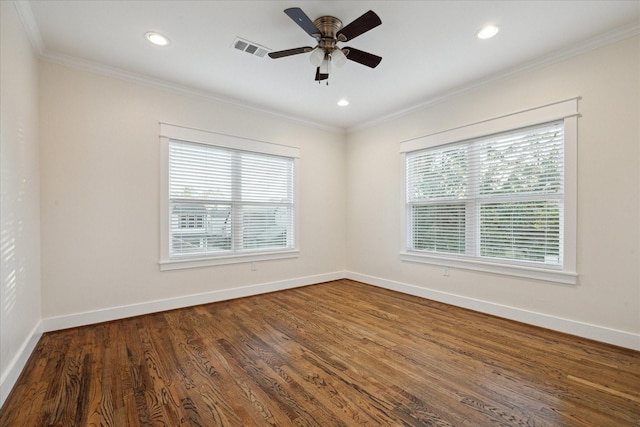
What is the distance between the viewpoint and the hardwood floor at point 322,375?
5.62ft

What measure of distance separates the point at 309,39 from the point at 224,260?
9.72ft

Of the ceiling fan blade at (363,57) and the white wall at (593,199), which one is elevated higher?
the ceiling fan blade at (363,57)

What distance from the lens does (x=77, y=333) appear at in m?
2.91

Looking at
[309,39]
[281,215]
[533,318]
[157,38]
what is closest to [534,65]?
[309,39]

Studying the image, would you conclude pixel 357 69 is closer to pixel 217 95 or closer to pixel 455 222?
pixel 217 95

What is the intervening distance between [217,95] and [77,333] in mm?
3194

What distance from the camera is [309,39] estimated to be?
278 centimetres

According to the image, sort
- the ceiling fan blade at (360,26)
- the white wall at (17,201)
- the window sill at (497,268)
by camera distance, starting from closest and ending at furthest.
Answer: the white wall at (17,201) → the ceiling fan blade at (360,26) → the window sill at (497,268)

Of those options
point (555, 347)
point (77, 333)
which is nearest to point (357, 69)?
point (555, 347)

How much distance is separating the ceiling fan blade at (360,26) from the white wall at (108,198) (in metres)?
2.34

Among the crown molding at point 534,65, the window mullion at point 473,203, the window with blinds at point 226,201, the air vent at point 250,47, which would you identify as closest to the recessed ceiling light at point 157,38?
the air vent at point 250,47

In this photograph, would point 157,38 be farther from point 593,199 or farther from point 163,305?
point 593,199

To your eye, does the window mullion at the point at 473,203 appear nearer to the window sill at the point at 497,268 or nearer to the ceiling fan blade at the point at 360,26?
the window sill at the point at 497,268

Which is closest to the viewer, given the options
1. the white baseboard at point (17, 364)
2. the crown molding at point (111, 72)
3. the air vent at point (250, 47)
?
the white baseboard at point (17, 364)
